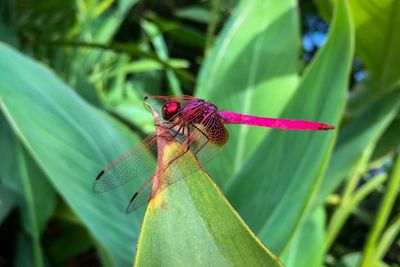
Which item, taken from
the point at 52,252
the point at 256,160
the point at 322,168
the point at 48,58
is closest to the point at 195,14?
the point at 48,58

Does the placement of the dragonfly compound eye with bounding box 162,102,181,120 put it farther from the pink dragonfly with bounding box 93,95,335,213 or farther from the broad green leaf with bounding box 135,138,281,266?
the broad green leaf with bounding box 135,138,281,266

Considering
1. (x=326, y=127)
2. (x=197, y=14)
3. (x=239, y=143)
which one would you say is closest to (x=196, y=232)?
(x=326, y=127)

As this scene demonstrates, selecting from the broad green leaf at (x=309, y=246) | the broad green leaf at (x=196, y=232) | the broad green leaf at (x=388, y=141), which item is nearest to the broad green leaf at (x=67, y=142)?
the broad green leaf at (x=309, y=246)

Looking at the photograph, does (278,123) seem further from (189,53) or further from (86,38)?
(189,53)

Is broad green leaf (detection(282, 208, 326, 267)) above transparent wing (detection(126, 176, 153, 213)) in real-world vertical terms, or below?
below

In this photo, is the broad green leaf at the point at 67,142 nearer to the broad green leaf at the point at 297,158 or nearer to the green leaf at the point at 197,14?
the broad green leaf at the point at 297,158

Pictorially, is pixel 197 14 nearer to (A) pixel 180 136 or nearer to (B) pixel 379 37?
A: (B) pixel 379 37

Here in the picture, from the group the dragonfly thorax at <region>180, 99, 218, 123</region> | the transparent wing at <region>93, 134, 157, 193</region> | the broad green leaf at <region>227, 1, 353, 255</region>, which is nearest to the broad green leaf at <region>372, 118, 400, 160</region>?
the broad green leaf at <region>227, 1, 353, 255</region>
